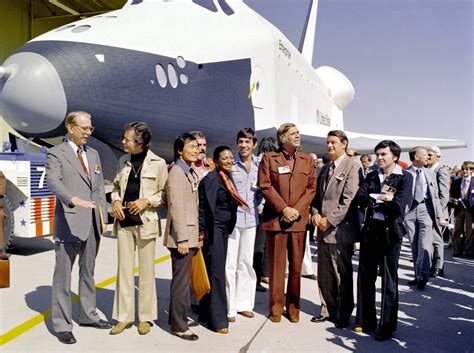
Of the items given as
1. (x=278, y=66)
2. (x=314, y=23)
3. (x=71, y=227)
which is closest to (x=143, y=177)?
(x=71, y=227)

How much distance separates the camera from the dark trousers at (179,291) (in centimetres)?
318

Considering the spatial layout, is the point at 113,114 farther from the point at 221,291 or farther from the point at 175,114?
the point at 221,291

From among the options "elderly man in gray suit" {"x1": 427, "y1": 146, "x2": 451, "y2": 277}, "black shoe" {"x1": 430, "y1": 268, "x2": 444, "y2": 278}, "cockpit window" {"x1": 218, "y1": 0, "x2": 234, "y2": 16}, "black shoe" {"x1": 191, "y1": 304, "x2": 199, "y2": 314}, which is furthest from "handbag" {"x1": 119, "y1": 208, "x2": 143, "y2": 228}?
"cockpit window" {"x1": 218, "y1": 0, "x2": 234, "y2": 16}

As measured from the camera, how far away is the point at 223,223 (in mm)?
3492

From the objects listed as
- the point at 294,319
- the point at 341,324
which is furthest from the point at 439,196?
the point at 294,319

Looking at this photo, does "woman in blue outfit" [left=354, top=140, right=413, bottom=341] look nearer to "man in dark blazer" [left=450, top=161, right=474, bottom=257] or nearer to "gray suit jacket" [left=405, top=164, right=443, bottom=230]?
"gray suit jacket" [left=405, top=164, right=443, bottom=230]

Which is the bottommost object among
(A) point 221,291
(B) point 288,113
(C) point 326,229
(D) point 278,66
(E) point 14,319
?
(E) point 14,319

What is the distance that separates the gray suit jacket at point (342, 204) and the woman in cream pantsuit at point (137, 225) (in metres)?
1.43

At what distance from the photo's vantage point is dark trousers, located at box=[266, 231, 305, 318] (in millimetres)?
3635

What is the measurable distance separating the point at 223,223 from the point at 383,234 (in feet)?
4.18

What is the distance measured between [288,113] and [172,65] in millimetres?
4381

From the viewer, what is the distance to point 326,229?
3.62m

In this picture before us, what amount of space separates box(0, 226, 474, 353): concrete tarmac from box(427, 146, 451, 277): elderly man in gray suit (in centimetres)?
48

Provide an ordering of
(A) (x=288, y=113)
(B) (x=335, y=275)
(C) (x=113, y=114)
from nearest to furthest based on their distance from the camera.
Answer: (B) (x=335, y=275), (C) (x=113, y=114), (A) (x=288, y=113)
